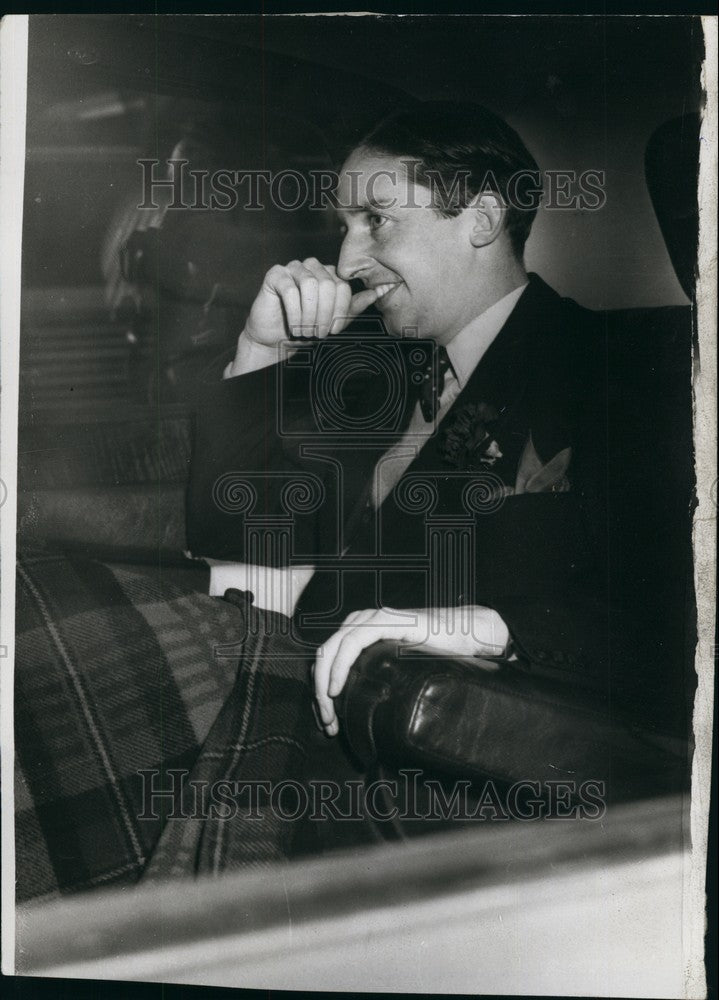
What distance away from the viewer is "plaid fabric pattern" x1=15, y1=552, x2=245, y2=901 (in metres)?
1.67

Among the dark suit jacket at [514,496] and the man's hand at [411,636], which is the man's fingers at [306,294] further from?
the man's hand at [411,636]

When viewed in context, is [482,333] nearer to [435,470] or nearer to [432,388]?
[432,388]

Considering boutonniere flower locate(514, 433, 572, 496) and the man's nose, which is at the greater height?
the man's nose

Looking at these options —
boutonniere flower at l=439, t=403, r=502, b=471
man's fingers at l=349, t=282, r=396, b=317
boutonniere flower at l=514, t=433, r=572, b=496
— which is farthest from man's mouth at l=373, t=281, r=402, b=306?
boutonniere flower at l=514, t=433, r=572, b=496

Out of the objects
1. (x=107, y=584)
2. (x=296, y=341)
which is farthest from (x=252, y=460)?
(x=107, y=584)

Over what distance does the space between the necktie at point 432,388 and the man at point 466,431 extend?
1 cm

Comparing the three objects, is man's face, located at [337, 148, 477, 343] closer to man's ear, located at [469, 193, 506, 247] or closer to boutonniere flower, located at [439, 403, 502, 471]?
man's ear, located at [469, 193, 506, 247]

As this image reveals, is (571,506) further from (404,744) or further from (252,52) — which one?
(252,52)

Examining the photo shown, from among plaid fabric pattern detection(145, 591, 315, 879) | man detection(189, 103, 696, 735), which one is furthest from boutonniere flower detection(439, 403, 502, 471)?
plaid fabric pattern detection(145, 591, 315, 879)

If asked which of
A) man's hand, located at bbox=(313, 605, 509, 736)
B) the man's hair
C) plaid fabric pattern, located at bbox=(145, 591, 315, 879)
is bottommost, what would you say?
plaid fabric pattern, located at bbox=(145, 591, 315, 879)

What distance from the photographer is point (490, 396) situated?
164cm

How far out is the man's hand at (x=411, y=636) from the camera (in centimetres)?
163

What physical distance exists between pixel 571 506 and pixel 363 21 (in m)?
0.91

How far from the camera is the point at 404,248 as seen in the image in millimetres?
1651
